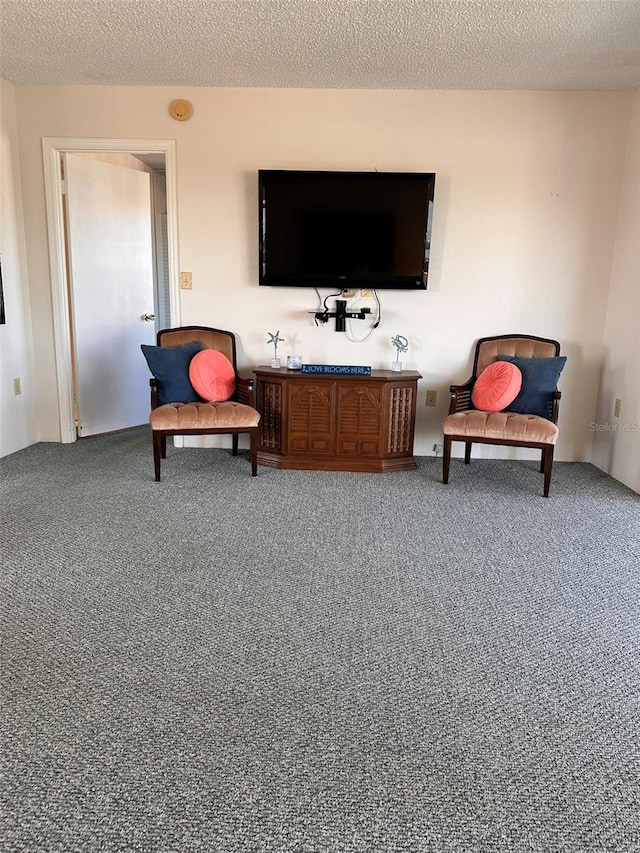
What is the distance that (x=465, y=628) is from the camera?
207 centimetres

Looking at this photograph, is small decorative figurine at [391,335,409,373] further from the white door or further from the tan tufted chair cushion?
the white door

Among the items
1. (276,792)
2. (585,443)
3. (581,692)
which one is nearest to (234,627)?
(276,792)

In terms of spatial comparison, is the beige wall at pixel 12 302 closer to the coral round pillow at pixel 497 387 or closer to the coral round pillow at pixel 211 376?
the coral round pillow at pixel 211 376

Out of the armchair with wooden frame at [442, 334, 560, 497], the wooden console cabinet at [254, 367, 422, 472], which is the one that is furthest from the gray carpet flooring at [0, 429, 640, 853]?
the wooden console cabinet at [254, 367, 422, 472]

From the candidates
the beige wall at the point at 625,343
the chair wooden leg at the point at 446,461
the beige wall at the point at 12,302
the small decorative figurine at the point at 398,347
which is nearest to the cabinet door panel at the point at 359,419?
the small decorative figurine at the point at 398,347

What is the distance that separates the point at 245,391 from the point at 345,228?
132cm

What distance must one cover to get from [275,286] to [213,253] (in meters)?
0.51

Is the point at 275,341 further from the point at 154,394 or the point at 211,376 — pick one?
the point at 154,394

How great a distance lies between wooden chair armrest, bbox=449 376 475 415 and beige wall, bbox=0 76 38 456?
3.09m

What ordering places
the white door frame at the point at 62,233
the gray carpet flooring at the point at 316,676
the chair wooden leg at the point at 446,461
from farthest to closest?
the white door frame at the point at 62,233
the chair wooden leg at the point at 446,461
the gray carpet flooring at the point at 316,676

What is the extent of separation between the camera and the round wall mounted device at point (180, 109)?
12.7 feet

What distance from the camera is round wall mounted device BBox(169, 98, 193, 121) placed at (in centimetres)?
388

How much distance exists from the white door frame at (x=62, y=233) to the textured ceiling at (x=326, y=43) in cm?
38

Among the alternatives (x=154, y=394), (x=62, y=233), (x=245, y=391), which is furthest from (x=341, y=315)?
(x=62, y=233)
